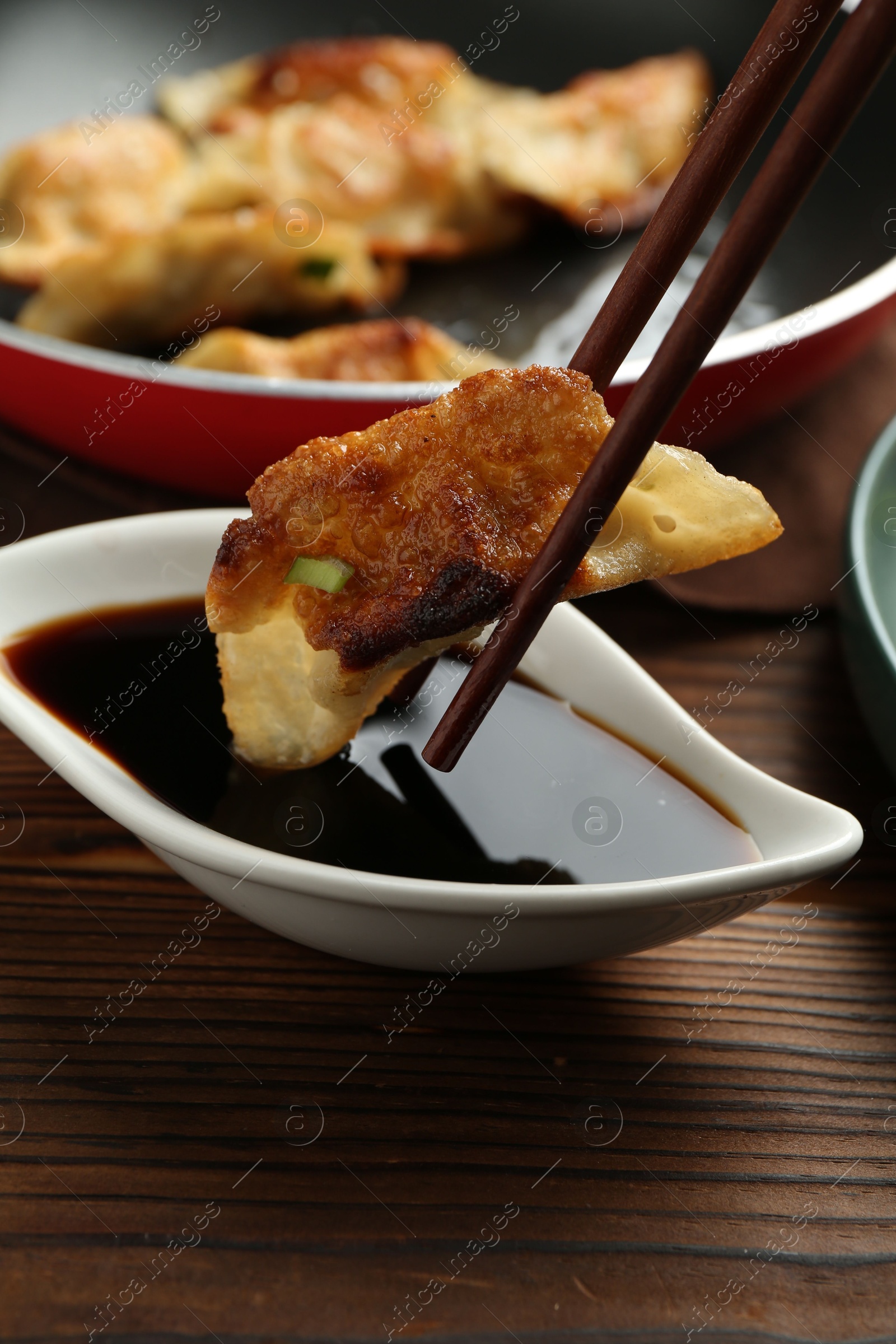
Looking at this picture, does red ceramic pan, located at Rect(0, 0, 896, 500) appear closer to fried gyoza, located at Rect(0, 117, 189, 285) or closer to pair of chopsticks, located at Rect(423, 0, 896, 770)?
fried gyoza, located at Rect(0, 117, 189, 285)

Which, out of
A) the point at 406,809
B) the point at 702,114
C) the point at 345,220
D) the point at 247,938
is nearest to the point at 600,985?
the point at 406,809

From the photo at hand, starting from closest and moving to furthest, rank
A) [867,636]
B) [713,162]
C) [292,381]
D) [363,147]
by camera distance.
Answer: [713,162], [867,636], [292,381], [363,147]

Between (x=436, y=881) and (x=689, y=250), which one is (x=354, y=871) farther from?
(x=689, y=250)

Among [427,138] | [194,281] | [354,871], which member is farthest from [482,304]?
[354,871]

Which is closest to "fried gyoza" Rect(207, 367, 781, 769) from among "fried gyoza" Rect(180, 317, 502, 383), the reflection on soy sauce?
the reflection on soy sauce

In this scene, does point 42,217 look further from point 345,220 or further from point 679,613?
point 679,613

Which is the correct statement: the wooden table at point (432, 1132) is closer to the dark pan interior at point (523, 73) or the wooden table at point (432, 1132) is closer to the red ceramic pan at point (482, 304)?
the red ceramic pan at point (482, 304)
